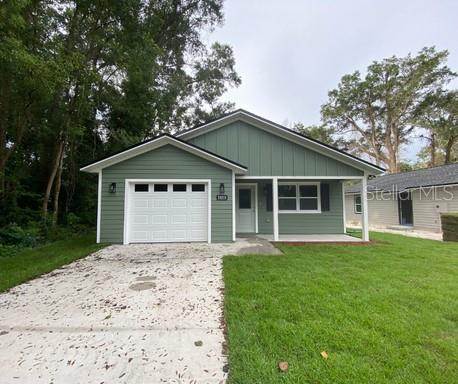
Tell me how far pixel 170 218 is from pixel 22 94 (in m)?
6.47

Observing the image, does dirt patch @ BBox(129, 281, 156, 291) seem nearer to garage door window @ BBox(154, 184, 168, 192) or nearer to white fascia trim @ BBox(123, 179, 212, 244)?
white fascia trim @ BBox(123, 179, 212, 244)

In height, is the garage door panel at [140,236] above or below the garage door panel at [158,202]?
A: below

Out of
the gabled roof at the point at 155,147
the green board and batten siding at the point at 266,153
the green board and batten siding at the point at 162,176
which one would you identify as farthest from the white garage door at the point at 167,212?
the green board and batten siding at the point at 266,153

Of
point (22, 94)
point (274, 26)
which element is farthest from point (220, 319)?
point (274, 26)

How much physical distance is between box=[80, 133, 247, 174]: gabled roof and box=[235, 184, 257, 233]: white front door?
2237mm

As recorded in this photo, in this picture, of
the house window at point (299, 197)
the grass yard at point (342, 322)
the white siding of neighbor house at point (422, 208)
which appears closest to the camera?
the grass yard at point (342, 322)

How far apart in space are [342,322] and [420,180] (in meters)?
15.6

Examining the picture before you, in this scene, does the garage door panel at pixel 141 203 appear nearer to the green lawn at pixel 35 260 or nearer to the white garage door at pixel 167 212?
the white garage door at pixel 167 212

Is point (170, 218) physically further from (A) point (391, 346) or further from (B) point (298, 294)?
(A) point (391, 346)

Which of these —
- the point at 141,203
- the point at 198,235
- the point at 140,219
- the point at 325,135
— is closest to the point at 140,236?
the point at 140,219

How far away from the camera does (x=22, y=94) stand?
7938mm

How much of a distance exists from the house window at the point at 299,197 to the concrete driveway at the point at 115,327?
579cm

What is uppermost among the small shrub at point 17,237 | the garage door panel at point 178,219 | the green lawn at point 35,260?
the garage door panel at point 178,219

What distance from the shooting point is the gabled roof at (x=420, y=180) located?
12.6m
